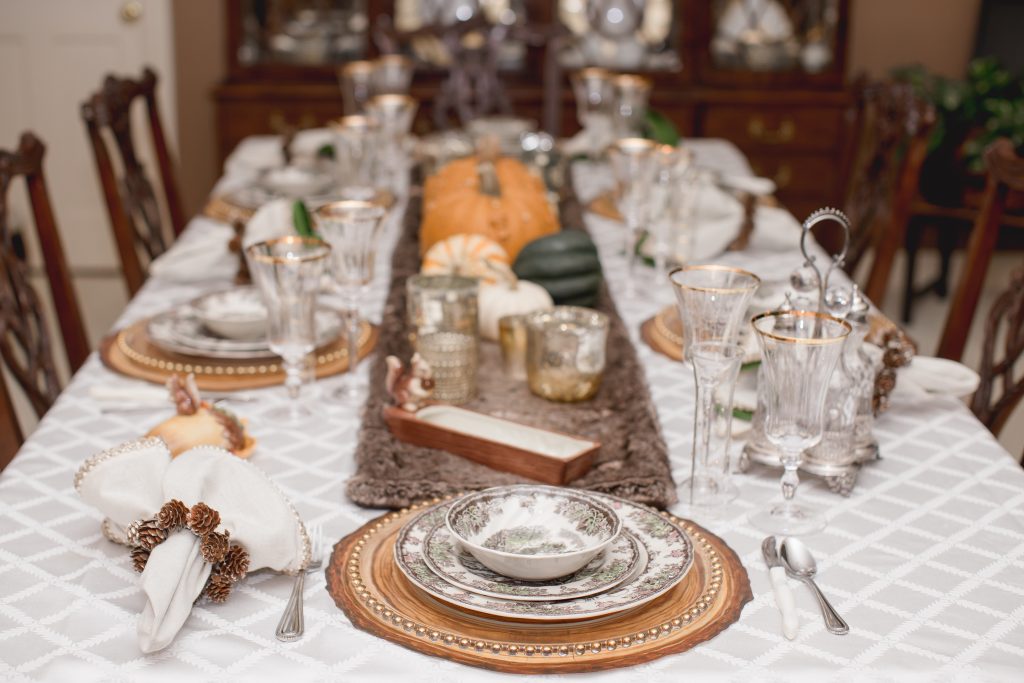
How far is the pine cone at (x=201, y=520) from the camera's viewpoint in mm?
924

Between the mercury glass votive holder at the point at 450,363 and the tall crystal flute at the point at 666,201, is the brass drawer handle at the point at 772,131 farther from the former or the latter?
the mercury glass votive holder at the point at 450,363

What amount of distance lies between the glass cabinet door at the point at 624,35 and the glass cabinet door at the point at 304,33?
0.74 m

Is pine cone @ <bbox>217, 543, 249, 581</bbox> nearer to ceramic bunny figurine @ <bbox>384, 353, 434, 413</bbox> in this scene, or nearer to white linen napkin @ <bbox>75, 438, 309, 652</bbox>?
white linen napkin @ <bbox>75, 438, 309, 652</bbox>

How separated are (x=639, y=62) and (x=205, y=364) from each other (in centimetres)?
314

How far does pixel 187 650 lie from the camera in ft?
2.86

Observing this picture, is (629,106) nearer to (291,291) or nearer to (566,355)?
(566,355)

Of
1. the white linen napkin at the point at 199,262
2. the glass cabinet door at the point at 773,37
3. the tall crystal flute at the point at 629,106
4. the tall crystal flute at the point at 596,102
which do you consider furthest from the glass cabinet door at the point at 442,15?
the white linen napkin at the point at 199,262

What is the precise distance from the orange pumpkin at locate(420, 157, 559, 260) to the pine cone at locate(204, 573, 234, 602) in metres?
1.00

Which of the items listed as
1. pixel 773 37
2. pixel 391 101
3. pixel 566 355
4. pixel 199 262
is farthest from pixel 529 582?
pixel 773 37

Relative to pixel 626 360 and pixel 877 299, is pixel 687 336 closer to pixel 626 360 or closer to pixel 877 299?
pixel 626 360

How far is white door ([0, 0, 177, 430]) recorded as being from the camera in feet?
13.9

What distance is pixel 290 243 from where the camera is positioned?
1.34m

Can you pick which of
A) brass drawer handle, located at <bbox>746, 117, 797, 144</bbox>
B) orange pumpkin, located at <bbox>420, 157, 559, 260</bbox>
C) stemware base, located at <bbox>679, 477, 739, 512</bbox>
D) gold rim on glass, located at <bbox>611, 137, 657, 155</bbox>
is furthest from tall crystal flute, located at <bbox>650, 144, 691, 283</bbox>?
brass drawer handle, located at <bbox>746, 117, 797, 144</bbox>

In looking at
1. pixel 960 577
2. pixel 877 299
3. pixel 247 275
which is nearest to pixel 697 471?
pixel 960 577
